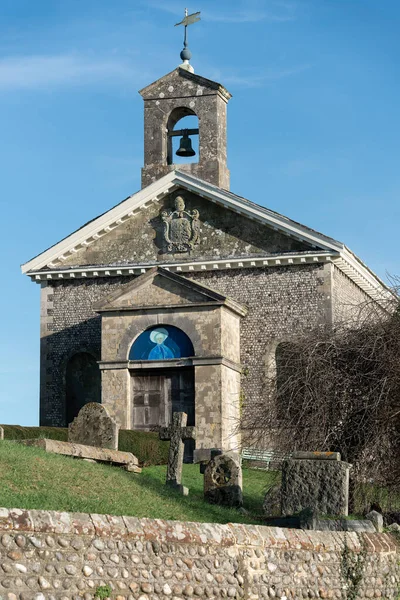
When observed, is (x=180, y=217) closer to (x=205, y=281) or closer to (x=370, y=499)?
(x=205, y=281)

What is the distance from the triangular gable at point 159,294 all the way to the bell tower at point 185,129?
477cm

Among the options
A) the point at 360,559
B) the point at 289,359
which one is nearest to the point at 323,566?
the point at 360,559

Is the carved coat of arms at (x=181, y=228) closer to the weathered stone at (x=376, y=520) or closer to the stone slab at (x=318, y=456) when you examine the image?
the stone slab at (x=318, y=456)

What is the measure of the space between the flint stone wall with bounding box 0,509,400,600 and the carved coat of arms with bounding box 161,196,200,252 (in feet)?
75.7

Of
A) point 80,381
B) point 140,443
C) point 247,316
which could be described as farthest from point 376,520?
point 80,381

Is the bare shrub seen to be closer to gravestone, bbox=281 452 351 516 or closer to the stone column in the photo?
gravestone, bbox=281 452 351 516

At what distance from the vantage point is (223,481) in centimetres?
1972

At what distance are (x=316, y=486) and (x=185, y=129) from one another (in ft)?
74.4

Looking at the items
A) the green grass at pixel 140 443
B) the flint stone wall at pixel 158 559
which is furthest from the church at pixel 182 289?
the flint stone wall at pixel 158 559

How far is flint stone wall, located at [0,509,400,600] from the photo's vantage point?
32.5 ft

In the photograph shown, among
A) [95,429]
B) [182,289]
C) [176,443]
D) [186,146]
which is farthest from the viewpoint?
[186,146]

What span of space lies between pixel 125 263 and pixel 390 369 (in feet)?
56.1

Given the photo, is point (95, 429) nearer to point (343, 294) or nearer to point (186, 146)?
point (343, 294)

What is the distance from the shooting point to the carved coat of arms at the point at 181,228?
37.2 meters
